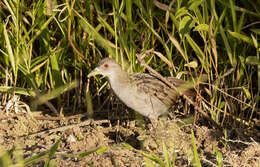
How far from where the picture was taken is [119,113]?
14.6 ft

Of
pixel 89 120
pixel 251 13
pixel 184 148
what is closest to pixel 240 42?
pixel 251 13

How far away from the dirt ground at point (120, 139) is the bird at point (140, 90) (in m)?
0.17

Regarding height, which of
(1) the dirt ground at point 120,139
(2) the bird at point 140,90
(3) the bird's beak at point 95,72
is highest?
(3) the bird's beak at point 95,72

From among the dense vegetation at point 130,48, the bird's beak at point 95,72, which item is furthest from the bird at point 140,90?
the dense vegetation at point 130,48

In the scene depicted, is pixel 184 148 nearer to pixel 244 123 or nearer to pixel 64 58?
pixel 244 123

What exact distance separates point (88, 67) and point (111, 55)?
349 mm

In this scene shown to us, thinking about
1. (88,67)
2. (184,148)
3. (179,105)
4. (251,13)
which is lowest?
(184,148)

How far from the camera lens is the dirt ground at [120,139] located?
354 cm

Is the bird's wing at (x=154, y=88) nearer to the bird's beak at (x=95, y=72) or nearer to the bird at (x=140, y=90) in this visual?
the bird at (x=140, y=90)

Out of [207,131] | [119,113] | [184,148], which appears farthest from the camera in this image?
[119,113]

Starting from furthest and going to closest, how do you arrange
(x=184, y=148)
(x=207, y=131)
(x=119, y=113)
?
(x=119, y=113) → (x=207, y=131) → (x=184, y=148)

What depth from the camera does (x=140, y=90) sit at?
13.9 feet

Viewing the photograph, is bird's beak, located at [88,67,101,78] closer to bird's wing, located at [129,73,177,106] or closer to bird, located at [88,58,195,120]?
bird, located at [88,58,195,120]

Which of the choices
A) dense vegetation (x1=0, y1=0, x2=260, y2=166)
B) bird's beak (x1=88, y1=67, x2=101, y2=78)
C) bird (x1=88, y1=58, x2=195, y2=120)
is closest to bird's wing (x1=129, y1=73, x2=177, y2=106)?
bird (x1=88, y1=58, x2=195, y2=120)
